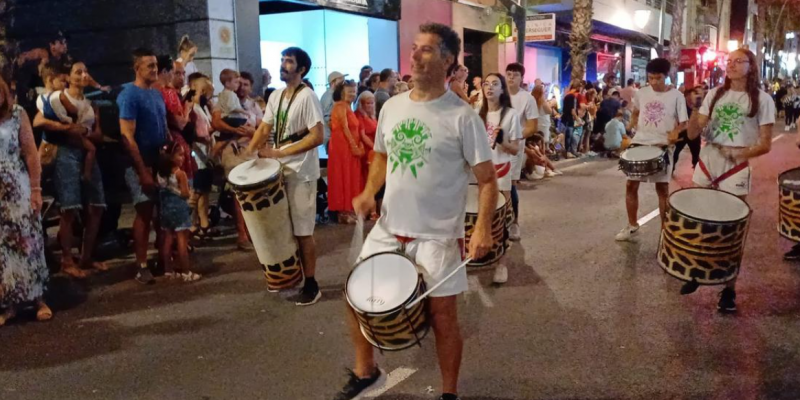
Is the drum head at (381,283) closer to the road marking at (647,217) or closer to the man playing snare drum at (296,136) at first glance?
the man playing snare drum at (296,136)

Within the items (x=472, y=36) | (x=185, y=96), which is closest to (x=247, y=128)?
(x=185, y=96)

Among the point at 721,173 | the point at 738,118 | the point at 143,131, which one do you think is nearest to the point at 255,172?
the point at 143,131

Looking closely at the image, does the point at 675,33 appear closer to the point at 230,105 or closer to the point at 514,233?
the point at 514,233

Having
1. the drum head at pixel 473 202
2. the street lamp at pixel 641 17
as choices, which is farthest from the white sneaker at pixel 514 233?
the street lamp at pixel 641 17

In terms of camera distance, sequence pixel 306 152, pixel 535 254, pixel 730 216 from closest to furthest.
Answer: pixel 730 216 < pixel 306 152 < pixel 535 254

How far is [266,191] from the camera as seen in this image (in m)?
5.20

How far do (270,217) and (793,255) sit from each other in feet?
16.5

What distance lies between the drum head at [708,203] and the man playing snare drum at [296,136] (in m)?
2.62

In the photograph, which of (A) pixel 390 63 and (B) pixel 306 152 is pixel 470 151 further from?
(A) pixel 390 63

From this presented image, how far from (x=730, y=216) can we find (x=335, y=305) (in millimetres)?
2950

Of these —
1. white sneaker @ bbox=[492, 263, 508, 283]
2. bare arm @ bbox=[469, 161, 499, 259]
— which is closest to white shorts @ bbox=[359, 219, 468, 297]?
bare arm @ bbox=[469, 161, 499, 259]

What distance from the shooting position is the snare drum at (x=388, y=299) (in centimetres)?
336

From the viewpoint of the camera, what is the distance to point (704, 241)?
4723 mm

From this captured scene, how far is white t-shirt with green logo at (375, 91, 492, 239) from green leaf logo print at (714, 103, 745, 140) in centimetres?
318
